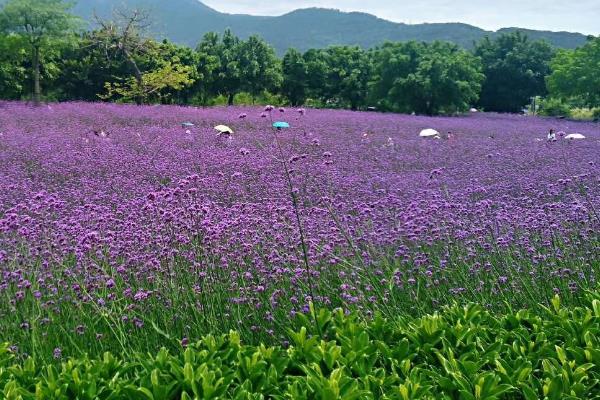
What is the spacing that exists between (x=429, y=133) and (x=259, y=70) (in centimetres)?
1982

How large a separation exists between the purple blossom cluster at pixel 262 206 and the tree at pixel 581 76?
49.0ft

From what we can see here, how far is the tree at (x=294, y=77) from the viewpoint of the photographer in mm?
34531

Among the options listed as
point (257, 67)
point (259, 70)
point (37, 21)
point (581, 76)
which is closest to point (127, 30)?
point (37, 21)

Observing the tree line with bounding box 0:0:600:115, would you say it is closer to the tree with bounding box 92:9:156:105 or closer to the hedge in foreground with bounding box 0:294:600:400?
the tree with bounding box 92:9:156:105

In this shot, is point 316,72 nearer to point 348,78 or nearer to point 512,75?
point 348,78

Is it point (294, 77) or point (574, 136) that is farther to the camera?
point (294, 77)

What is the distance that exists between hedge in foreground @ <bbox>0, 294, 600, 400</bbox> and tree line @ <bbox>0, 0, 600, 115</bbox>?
74.3 ft

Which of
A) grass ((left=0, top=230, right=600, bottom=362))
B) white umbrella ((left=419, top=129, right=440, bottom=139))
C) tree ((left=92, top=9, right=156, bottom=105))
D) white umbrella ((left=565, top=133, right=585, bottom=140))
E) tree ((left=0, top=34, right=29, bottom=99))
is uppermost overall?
tree ((left=92, top=9, right=156, bottom=105))

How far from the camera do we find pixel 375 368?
2.29 metres

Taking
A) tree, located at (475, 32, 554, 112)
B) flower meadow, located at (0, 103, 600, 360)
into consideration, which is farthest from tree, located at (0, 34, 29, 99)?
tree, located at (475, 32, 554, 112)

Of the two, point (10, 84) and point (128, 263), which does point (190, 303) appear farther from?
point (10, 84)

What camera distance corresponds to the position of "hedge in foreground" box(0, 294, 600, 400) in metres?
1.97

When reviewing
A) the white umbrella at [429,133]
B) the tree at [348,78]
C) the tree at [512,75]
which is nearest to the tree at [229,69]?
the tree at [348,78]

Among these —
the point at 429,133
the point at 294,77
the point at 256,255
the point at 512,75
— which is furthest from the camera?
the point at 512,75
